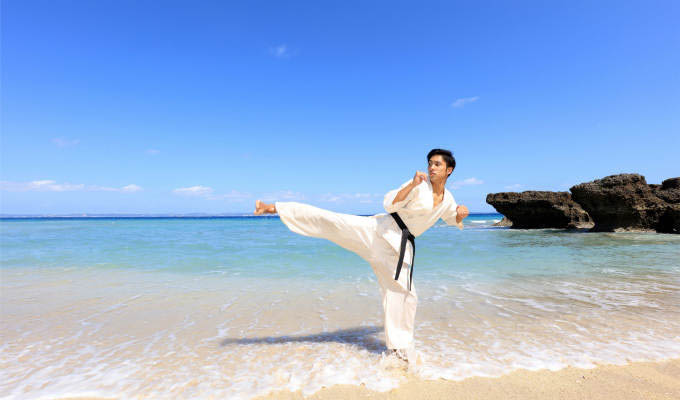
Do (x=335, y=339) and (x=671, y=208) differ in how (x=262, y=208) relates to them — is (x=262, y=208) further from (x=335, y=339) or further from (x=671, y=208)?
(x=671, y=208)

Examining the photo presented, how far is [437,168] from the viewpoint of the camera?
303 centimetres

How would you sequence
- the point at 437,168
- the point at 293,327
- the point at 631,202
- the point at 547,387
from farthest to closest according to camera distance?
1. the point at 631,202
2. the point at 293,327
3. the point at 437,168
4. the point at 547,387

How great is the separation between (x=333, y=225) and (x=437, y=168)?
1.05 metres

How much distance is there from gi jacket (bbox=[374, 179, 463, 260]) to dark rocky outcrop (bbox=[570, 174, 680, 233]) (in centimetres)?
2432

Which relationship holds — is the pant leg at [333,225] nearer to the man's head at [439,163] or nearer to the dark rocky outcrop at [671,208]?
the man's head at [439,163]

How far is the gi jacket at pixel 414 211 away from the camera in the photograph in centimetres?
290

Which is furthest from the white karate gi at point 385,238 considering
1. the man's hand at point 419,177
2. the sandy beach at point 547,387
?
the sandy beach at point 547,387

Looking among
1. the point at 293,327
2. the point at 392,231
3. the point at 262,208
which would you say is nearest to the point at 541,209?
the point at 293,327

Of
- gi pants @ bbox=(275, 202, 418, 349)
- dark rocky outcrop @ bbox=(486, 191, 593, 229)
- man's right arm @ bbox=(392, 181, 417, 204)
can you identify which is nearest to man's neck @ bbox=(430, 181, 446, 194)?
man's right arm @ bbox=(392, 181, 417, 204)

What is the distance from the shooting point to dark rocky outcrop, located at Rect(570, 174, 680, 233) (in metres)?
21.2

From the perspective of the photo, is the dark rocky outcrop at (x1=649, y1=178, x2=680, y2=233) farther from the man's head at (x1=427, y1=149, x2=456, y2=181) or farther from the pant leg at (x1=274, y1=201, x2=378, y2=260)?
the pant leg at (x1=274, y1=201, x2=378, y2=260)

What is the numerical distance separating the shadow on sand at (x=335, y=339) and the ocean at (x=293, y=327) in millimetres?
23

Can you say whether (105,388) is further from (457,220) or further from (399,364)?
(457,220)

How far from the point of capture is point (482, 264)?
9.67 meters
